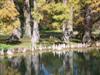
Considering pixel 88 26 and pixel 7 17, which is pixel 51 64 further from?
pixel 88 26

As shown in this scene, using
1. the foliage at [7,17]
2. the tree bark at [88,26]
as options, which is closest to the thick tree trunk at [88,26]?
the tree bark at [88,26]

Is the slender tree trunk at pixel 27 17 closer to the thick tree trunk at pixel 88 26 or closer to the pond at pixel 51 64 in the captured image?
the thick tree trunk at pixel 88 26

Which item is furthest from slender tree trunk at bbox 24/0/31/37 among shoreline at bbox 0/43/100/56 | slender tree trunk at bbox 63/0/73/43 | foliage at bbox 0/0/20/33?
foliage at bbox 0/0/20/33

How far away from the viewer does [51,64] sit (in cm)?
4669

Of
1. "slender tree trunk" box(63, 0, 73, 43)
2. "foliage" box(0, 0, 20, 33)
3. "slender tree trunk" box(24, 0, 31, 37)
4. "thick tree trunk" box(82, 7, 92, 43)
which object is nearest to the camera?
"foliage" box(0, 0, 20, 33)

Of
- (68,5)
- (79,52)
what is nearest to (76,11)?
(68,5)

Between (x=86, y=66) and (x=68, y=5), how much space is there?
2618cm

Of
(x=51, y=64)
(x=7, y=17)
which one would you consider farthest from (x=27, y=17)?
(x=51, y=64)

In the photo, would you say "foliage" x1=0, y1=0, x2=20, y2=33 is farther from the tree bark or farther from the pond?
the tree bark

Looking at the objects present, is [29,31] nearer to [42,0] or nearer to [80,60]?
[42,0]

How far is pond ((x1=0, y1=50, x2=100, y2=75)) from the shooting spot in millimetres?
40094

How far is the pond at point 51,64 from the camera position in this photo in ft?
132

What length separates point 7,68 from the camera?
1687 inches

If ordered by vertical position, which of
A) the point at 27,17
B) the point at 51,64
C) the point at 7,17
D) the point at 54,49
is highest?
the point at 27,17
